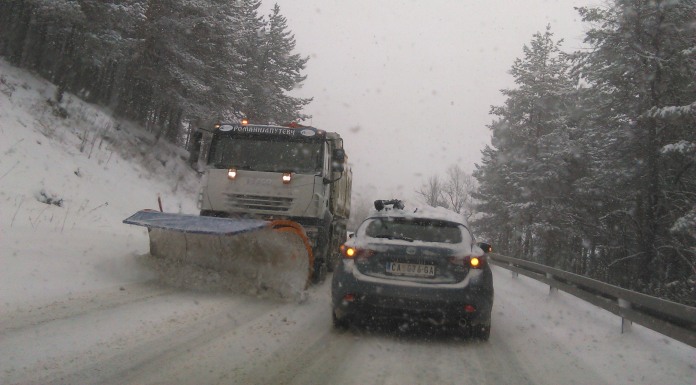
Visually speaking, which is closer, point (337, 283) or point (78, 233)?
point (337, 283)

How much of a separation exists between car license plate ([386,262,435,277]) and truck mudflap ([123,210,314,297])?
2.03 meters

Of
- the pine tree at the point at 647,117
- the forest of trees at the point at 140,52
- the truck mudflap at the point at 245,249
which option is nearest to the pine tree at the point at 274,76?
the forest of trees at the point at 140,52

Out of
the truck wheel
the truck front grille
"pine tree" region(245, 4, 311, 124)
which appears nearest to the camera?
the truck front grille

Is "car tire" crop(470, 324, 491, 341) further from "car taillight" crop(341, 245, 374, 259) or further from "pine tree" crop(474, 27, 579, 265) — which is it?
"pine tree" crop(474, 27, 579, 265)

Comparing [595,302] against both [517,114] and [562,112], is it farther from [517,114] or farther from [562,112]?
[517,114]

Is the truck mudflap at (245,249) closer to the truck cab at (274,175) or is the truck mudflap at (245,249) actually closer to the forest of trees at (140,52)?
the truck cab at (274,175)

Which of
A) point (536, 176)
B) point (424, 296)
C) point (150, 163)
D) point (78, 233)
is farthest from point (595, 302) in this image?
point (536, 176)

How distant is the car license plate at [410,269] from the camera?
598cm

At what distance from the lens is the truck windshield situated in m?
9.98

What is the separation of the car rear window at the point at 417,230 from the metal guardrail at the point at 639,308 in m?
2.46

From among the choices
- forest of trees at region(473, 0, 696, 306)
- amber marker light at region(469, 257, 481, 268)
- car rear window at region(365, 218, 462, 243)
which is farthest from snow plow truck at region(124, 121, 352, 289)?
forest of trees at region(473, 0, 696, 306)

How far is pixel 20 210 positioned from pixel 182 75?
1412 centimetres

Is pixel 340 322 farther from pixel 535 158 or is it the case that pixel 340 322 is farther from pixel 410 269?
pixel 535 158

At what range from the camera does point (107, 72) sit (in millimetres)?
27828
